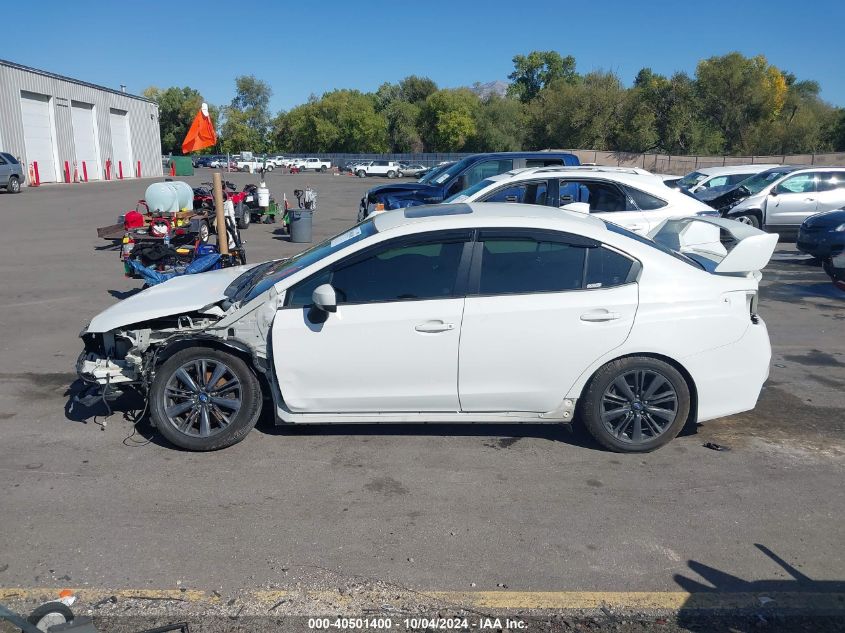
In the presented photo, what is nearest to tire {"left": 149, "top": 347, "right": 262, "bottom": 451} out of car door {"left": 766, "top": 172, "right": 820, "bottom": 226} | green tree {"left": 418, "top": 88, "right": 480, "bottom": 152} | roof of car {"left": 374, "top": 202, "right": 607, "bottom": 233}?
roof of car {"left": 374, "top": 202, "right": 607, "bottom": 233}

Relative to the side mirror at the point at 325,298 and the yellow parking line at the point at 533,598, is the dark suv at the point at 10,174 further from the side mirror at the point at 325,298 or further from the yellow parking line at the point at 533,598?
the yellow parking line at the point at 533,598

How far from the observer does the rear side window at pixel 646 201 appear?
381 inches

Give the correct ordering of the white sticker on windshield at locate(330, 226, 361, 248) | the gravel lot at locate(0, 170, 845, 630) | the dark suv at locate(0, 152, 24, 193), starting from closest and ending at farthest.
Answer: the gravel lot at locate(0, 170, 845, 630)
the white sticker on windshield at locate(330, 226, 361, 248)
the dark suv at locate(0, 152, 24, 193)

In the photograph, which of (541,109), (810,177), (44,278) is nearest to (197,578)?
(44,278)

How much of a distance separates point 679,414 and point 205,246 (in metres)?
8.36

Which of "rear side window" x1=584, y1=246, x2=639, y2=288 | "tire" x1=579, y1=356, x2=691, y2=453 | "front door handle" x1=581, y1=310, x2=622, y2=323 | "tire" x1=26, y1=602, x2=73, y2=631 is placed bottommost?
"tire" x1=26, y1=602, x2=73, y2=631

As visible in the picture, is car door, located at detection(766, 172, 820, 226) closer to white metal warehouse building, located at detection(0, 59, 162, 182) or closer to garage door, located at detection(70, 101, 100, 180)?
white metal warehouse building, located at detection(0, 59, 162, 182)

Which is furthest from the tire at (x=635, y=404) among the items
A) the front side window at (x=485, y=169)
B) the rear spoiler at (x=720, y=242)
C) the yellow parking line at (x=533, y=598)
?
the front side window at (x=485, y=169)

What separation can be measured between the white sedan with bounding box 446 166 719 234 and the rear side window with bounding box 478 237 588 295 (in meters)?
4.71

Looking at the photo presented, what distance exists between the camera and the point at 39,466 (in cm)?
486

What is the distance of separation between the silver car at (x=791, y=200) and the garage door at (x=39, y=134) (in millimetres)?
38168

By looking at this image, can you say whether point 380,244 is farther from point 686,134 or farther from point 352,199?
point 686,134

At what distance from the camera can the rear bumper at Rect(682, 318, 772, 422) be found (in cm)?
500

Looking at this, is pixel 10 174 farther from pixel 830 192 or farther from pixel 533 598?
pixel 533 598
